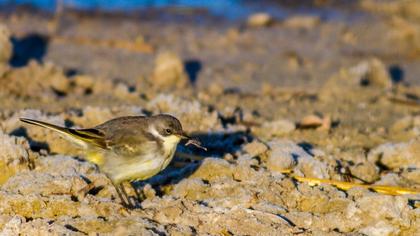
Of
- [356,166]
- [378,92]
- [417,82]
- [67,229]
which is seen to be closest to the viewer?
[67,229]

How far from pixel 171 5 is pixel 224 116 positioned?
24.4 feet

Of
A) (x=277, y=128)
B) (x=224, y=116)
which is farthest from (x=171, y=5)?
(x=277, y=128)

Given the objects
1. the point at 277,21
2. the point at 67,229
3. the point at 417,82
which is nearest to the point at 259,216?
the point at 67,229

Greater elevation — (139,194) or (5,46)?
(5,46)

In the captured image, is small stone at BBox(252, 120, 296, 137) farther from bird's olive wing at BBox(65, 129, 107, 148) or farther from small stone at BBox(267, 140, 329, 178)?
bird's olive wing at BBox(65, 129, 107, 148)

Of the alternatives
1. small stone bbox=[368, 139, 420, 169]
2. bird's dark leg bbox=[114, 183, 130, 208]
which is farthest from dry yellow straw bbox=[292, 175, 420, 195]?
bird's dark leg bbox=[114, 183, 130, 208]

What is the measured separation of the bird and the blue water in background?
8.73 meters

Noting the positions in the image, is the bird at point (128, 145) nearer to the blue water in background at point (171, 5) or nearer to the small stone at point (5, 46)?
the small stone at point (5, 46)

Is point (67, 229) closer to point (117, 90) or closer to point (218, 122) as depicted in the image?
point (218, 122)

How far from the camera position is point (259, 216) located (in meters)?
6.08

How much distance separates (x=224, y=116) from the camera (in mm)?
8750

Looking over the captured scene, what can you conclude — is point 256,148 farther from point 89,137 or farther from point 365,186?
point 89,137

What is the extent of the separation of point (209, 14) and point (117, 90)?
6.05 m

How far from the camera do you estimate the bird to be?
634cm
